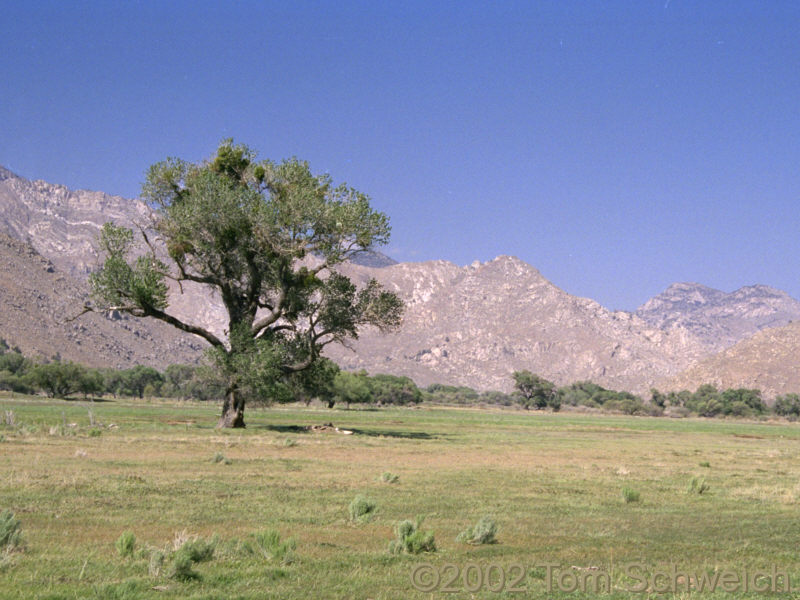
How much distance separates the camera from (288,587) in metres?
9.77

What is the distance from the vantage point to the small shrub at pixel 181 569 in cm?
974

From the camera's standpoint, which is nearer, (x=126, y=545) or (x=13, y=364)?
(x=126, y=545)

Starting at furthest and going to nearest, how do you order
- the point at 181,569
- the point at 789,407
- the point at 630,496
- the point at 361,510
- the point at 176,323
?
the point at 789,407
the point at 176,323
the point at 630,496
the point at 361,510
the point at 181,569

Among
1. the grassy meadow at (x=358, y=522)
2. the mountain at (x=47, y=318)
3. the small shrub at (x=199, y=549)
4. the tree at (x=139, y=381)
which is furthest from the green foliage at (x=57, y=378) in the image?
the small shrub at (x=199, y=549)

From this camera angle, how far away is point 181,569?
32.1 ft

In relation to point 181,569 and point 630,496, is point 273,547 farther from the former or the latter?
point 630,496

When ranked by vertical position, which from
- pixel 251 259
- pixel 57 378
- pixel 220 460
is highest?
pixel 251 259

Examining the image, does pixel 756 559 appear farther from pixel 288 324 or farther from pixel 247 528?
pixel 288 324

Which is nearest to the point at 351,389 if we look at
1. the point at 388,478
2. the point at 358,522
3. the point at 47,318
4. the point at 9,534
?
the point at 47,318

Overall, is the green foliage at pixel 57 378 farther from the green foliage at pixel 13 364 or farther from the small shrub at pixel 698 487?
the small shrub at pixel 698 487

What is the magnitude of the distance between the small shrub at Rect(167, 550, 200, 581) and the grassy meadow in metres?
0.07

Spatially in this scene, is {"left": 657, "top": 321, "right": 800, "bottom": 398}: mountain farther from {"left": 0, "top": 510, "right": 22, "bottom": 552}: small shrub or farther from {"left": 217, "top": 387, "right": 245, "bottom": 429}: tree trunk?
{"left": 0, "top": 510, "right": 22, "bottom": 552}: small shrub

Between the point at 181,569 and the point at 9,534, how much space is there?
2.71m

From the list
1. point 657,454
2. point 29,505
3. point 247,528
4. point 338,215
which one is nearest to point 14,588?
point 247,528
